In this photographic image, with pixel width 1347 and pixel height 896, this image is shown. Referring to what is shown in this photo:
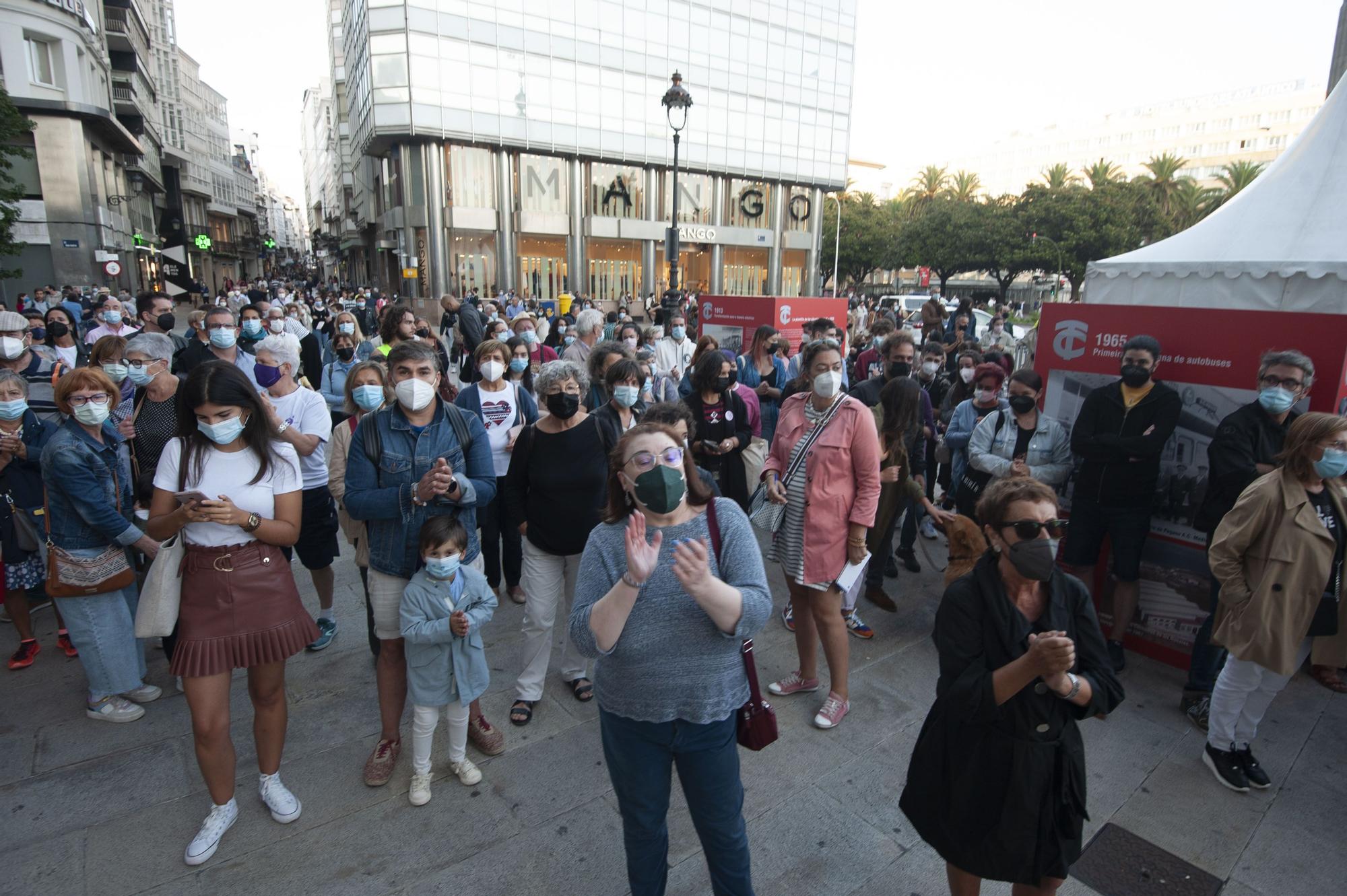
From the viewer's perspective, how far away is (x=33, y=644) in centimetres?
460

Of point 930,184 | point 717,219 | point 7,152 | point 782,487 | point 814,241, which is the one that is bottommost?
point 782,487

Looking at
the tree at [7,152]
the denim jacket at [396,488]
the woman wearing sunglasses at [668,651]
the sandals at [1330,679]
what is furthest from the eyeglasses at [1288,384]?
the tree at [7,152]

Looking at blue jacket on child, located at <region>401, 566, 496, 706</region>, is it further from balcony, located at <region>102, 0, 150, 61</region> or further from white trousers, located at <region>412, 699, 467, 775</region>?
balcony, located at <region>102, 0, 150, 61</region>

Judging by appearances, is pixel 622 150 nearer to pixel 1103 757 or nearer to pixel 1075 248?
pixel 1075 248

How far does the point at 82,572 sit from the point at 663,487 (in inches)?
142

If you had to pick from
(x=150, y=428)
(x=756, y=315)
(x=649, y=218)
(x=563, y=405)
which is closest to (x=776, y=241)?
(x=649, y=218)

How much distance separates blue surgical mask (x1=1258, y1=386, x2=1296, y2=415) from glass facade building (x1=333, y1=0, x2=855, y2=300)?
36.5 metres

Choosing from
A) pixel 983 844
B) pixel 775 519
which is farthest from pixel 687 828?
pixel 775 519

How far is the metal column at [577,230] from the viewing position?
38500 mm

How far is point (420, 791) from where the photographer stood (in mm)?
3307

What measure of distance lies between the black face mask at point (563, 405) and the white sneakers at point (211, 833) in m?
2.37

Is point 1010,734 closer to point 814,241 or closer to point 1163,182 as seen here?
point 814,241

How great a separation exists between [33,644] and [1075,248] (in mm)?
49653

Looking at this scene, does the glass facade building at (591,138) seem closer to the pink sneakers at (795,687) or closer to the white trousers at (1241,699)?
the pink sneakers at (795,687)
